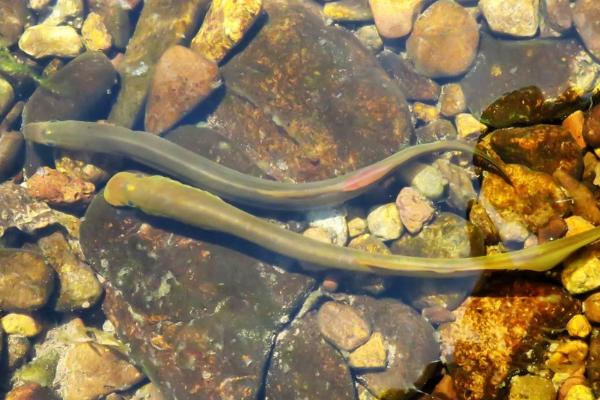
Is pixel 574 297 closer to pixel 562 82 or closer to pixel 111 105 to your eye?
pixel 562 82

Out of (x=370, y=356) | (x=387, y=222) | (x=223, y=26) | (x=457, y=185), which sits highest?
(x=223, y=26)

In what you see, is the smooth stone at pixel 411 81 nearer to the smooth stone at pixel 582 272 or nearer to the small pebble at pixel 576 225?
the small pebble at pixel 576 225

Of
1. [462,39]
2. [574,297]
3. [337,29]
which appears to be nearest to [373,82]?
[337,29]

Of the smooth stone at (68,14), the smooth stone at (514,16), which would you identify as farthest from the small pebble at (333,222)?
the smooth stone at (68,14)

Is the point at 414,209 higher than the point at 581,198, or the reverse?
the point at 581,198

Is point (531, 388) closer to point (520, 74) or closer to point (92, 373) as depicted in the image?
point (520, 74)

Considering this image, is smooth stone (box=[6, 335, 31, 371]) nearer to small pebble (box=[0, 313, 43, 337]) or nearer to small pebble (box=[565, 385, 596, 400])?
small pebble (box=[0, 313, 43, 337])

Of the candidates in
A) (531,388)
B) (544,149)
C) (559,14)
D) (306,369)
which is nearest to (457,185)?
(544,149)
